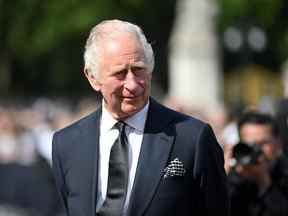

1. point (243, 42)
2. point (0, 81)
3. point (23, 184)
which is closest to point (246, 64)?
point (243, 42)

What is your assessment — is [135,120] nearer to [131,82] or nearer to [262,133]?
[131,82]

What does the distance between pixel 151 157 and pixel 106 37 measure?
60cm

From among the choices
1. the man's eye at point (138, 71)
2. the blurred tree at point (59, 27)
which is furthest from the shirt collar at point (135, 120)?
the blurred tree at point (59, 27)

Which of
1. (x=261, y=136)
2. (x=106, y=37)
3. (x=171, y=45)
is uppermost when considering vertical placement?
(x=106, y=37)

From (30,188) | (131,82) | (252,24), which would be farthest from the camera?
(252,24)

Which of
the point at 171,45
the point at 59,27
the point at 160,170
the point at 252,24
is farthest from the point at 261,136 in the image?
the point at 171,45

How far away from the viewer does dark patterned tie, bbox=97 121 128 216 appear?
254 inches

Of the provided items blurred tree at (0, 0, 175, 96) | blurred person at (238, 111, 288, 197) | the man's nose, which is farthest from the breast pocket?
blurred tree at (0, 0, 175, 96)

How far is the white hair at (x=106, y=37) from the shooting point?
6.42 metres

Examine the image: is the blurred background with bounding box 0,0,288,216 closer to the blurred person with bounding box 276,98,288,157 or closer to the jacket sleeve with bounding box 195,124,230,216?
the blurred person with bounding box 276,98,288,157

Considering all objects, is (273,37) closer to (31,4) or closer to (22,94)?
(31,4)

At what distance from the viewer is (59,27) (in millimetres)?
32781

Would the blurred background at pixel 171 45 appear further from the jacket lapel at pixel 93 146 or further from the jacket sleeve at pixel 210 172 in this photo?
the jacket sleeve at pixel 210 172

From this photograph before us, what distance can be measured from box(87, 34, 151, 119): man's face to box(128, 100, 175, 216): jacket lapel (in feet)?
0.49
